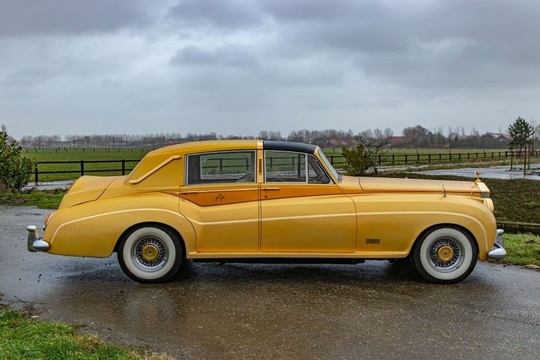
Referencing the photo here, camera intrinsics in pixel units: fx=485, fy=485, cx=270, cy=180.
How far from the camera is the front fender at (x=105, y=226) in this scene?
5234 mm

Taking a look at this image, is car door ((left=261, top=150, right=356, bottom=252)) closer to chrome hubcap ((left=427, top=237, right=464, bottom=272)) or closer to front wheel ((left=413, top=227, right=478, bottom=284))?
front wheel ((left=413, top=227, right=478, bottom=284))

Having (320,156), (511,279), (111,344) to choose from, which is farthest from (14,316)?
(511,279)

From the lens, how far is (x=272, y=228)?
5238 millimetres

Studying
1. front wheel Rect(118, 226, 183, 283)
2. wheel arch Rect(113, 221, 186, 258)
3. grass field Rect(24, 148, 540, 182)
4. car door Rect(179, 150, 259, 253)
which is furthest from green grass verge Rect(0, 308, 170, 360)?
grass field Rect(24, 148, 540, 182)

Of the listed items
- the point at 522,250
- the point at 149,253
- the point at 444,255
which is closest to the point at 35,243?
the point at 149,253

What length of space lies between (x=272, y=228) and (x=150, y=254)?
1375 millimetres

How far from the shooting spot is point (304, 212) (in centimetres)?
525

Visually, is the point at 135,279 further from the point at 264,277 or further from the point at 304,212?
the point at 304,212

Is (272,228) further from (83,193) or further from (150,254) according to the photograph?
(83,193)

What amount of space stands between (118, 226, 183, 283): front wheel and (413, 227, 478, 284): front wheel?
2.63 metres

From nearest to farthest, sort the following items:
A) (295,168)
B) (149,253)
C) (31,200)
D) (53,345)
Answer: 1. (53,345)
2. (149,253)
3. (295,168)
4. (31,200)

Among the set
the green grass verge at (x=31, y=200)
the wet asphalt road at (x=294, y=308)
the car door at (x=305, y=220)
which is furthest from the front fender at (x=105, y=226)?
the green grass verge at (x=31, y=200)

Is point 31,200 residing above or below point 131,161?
below

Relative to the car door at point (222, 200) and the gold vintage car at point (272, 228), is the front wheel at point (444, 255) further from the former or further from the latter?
the car door at point (222, 200)
